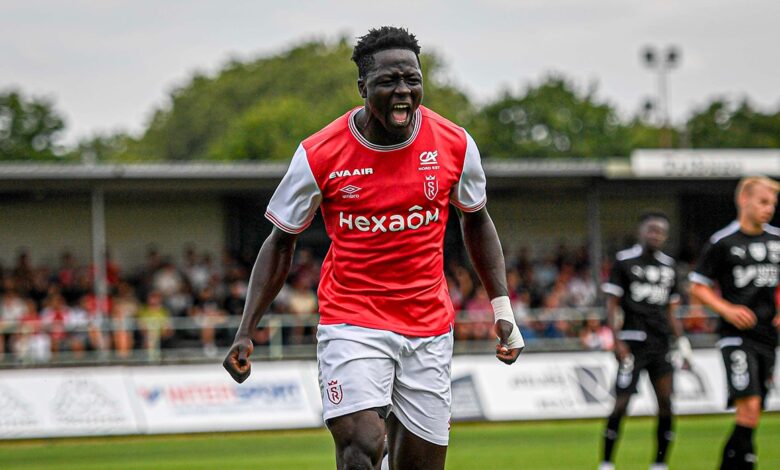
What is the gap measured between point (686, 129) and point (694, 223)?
1913 inches

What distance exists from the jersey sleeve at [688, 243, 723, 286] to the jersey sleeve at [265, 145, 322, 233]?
4.74 m

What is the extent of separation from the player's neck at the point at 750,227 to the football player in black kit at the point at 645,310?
2307 millimetres

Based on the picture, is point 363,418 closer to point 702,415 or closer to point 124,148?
point 702,415

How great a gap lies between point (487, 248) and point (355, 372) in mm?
1088

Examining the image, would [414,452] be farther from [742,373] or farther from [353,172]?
[742,373]

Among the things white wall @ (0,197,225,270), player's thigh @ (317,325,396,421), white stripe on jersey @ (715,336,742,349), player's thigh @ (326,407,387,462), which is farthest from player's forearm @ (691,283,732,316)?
white wall @ (0,197,225,270)

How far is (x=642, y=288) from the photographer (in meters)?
12.9

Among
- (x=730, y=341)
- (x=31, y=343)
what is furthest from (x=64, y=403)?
(x=730, y=341)

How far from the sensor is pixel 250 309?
6.64m

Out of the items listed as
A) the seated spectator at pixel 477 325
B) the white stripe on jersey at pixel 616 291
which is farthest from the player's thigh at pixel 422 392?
the seated spectator at pixel 477 325

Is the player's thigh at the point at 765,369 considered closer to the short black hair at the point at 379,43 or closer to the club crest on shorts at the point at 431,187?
the club crest on shorts at the point at 431,187

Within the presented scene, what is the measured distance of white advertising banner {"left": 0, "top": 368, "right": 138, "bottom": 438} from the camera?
1850 cm

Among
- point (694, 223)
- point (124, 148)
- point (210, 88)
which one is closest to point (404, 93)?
point (694, 223)

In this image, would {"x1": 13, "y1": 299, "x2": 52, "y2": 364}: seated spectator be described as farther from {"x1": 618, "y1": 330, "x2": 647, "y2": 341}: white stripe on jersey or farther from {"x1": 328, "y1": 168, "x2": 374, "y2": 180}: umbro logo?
{"x1": 328, "y1": 168, "x2": 374, "y2": 180}: umbro logo
